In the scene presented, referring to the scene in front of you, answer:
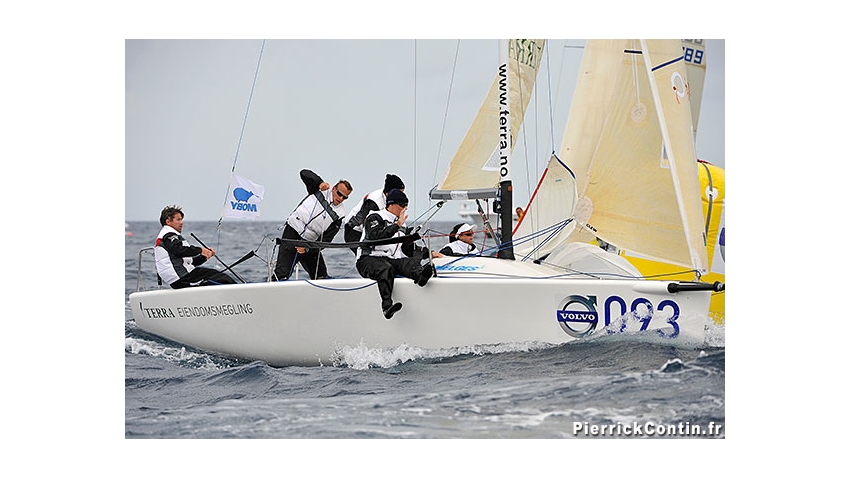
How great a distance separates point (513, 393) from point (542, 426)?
40 centimetres

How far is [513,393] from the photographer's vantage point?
6617mm

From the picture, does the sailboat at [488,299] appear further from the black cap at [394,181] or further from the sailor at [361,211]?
the black cap at [394,181]

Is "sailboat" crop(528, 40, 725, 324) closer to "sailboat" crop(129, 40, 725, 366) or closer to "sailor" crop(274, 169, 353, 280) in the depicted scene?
"sailboat" crop(129, 40, 725, 366)

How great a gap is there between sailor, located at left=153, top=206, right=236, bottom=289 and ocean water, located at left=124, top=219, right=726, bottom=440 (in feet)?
3.11

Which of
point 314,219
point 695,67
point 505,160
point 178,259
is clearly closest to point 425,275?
point 505,160

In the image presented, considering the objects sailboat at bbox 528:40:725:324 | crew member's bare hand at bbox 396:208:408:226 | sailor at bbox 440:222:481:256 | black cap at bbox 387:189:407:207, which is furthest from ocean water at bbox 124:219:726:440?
sailor at bbox 440:222:481:256

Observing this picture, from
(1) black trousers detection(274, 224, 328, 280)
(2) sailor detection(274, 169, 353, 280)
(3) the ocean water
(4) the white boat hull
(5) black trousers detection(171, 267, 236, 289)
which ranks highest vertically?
(2) sailor detection(274, 169, 353, 280)

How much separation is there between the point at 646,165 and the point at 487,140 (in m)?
1.60

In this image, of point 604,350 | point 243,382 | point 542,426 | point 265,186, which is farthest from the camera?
point 265,186

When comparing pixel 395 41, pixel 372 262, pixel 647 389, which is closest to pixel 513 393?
pixel 647 389

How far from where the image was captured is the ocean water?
632 cm

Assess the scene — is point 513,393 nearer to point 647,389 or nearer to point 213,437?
point 647,389

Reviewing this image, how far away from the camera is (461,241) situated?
882cm

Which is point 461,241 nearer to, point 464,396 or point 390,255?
point 390,255
